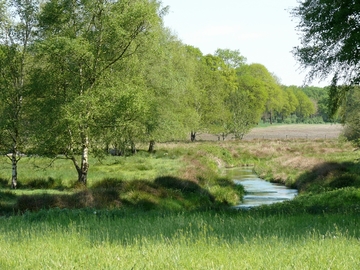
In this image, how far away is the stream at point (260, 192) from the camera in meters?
29.5

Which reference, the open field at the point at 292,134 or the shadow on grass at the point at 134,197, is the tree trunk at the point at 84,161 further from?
the open field at the point at 292,134

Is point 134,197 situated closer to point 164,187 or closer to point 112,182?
point 164,187

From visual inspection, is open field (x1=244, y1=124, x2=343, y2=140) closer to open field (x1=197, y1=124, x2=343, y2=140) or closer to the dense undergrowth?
open field (x1=197, y1=124, x2=343, y2=140)

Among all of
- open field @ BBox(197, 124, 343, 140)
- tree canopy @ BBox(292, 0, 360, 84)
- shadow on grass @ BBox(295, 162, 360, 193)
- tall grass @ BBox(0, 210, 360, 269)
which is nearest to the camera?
tall grass @ BBox(0, 210, 360, 269)

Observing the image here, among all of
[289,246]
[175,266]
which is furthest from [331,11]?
[175,266]

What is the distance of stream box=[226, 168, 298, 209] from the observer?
29506 mm

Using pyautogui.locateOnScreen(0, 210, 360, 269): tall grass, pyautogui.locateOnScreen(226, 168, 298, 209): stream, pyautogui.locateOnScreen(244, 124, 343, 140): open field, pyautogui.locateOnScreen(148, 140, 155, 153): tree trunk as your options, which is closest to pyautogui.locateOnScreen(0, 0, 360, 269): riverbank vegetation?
pyautogui.locateOnScreen(0, 210, 360, 269): tall grass

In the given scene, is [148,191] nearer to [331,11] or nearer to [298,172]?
[331,11]

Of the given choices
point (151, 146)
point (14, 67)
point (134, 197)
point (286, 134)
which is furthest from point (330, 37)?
point (286, 134)

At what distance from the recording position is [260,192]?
34.2 m

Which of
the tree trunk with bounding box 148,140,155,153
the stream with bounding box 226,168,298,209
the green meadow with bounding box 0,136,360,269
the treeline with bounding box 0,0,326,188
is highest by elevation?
the treeline with bounding box 0,0,326,188

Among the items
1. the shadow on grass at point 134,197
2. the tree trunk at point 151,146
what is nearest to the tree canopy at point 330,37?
the shadow on grass at point 134,197

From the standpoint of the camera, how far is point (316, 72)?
22.6 m

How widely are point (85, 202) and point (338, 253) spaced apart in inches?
593
